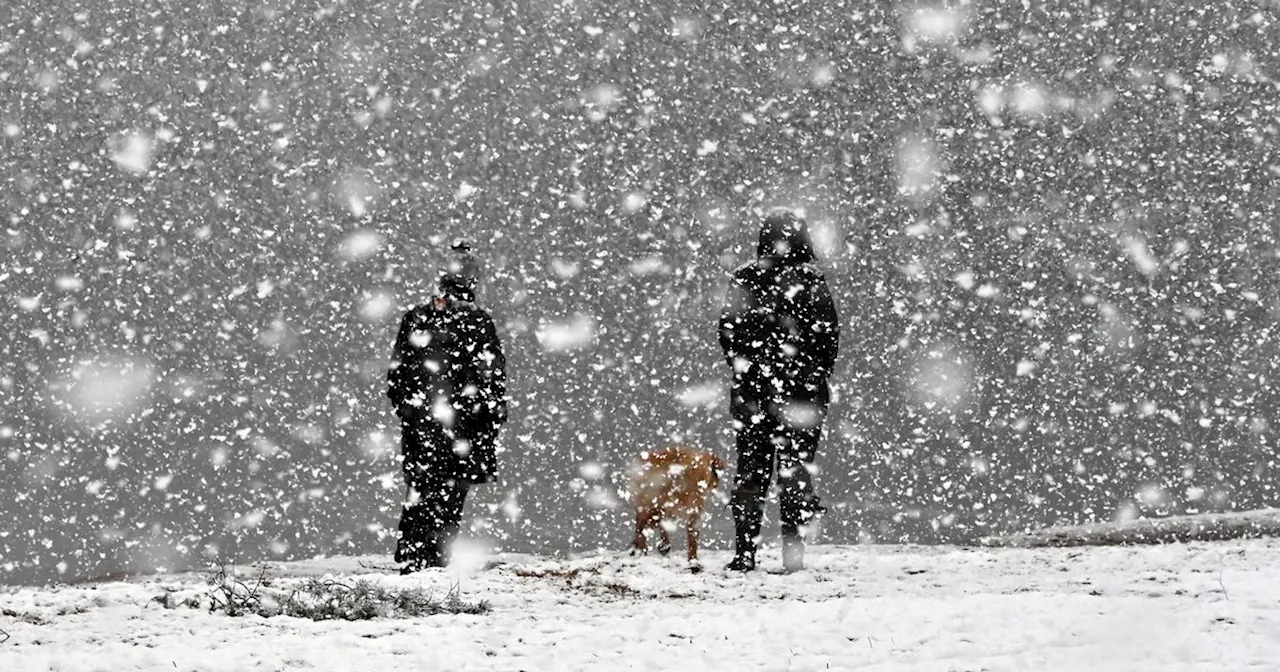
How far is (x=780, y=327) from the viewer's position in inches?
289

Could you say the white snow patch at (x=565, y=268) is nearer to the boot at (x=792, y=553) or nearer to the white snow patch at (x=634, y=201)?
the white snow patch at (x=634, y=201)

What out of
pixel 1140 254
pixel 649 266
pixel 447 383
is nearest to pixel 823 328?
pixel 447 383

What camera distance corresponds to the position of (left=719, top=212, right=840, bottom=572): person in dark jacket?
7332 millimetres

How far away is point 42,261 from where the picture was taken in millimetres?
13883

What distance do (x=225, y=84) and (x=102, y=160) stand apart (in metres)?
1.94

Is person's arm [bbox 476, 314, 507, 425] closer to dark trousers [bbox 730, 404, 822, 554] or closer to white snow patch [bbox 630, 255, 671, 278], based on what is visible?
dark trousers [bbox 730, 404, 822, 554]

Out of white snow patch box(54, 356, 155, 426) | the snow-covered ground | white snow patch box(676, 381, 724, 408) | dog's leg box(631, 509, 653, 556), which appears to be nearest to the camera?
the snow-covered ground

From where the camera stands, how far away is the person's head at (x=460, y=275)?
7.47m

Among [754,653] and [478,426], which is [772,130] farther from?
[754,653]

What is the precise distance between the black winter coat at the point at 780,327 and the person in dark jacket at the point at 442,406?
55.2 inches

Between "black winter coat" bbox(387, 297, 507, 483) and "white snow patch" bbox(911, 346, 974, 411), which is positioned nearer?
"black winter coat" bbox(387, 297, 507, 483)

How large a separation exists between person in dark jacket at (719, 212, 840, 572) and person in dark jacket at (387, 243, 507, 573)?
4.66 feet

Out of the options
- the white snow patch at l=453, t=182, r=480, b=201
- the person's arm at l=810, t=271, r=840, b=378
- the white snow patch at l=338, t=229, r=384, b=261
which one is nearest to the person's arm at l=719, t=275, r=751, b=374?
the person's arm at l=810, t=271, r=840, b=378

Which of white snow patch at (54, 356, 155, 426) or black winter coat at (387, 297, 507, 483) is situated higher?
white snow patch at (54, 356, 155, 426)
